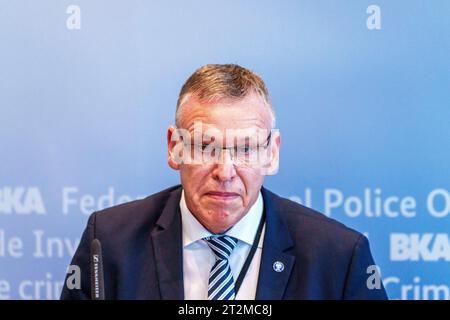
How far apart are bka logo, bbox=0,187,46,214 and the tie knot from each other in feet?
2.24

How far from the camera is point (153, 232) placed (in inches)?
69.0

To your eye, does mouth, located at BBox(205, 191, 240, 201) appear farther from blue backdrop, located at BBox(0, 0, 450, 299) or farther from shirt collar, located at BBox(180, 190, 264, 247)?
blue backdrop, located at BBox(0, 0, 450, 299)

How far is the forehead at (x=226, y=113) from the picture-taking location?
160 cm

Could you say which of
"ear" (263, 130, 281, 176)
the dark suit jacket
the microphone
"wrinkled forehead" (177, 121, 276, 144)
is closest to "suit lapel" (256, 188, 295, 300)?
the dark suit jacket

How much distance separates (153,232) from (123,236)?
0.08 meters

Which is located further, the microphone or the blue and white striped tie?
the blue and white striped tie

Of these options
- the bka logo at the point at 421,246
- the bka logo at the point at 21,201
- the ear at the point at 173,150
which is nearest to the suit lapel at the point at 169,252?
the ear at the point at 173,150

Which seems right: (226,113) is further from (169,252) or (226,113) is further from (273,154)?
(169,252)

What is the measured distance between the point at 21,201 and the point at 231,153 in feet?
2.77

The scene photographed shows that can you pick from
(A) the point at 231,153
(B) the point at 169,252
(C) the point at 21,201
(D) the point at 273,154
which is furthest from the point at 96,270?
(C) the point at 21,201

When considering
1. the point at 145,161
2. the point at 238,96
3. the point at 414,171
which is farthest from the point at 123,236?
the point at 414,171

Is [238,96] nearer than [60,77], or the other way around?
[238,96]

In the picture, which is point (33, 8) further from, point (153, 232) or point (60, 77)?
point (153, 232)

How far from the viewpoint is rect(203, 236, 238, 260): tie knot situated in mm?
1688
